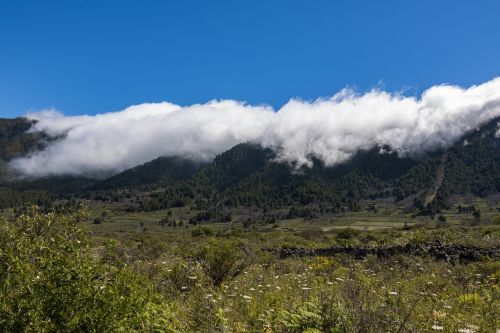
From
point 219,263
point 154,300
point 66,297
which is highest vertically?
point 66,297

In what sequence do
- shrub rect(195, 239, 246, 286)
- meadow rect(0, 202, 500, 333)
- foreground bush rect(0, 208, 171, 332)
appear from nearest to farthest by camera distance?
foreground bush rect(0, 208, 171, 332)
meadow rect(0, 202, 500, 333)
shrub rect(195, 239, 246, 286)

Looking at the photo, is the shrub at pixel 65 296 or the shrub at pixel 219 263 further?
the shrub at pixel 219 263

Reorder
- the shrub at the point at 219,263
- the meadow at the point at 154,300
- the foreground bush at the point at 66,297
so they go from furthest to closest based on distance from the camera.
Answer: the shrub at the point at 219,263 → the meadow at the point at 154,300 → the foreground bush at the point at 66,297

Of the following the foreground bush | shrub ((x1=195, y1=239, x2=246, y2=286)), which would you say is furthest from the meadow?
shrub ((x1=195, y1=239, x2=246, y2=286))

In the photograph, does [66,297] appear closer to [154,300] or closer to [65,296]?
[65,296]

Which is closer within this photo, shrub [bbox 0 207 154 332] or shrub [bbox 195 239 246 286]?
shrub [bbox 0 207 154 332]

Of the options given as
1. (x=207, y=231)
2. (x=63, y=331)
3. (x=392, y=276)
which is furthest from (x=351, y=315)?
(x=207, y=231)

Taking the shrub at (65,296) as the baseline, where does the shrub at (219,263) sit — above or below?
below

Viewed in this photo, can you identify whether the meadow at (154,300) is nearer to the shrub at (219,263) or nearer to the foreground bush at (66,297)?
the foreground bush at (66,297)

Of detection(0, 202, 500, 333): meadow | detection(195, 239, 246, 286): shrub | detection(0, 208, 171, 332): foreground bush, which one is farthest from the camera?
detection(195, 239, 246, 286): shrub

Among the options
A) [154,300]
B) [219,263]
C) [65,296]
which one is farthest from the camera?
[219,263]

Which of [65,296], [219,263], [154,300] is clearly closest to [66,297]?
[65,296]

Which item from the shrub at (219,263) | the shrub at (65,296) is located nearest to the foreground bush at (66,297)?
the shrub at (65,296)

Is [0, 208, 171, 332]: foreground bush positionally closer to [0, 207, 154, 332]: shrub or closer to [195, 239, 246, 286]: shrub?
[0, 207, 154, 332]: shrub
